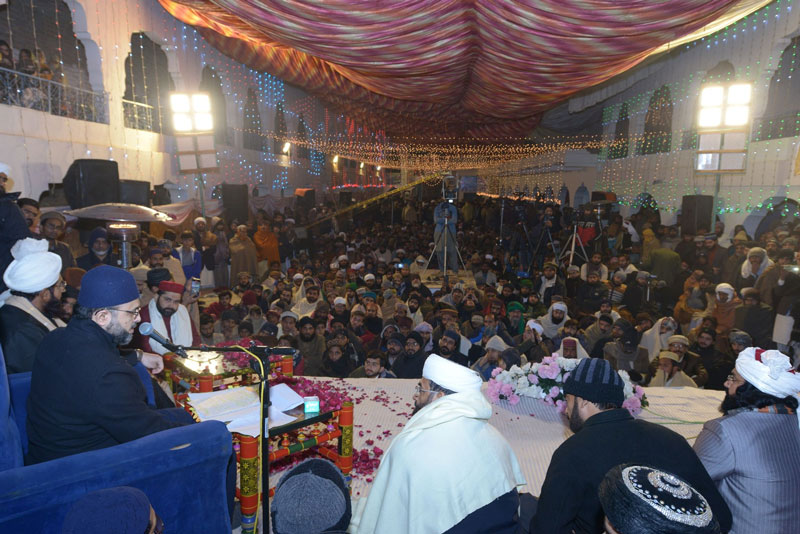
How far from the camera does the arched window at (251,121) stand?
15.6 m

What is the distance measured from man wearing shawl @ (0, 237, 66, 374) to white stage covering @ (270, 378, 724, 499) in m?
1.55

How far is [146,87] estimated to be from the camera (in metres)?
10.7

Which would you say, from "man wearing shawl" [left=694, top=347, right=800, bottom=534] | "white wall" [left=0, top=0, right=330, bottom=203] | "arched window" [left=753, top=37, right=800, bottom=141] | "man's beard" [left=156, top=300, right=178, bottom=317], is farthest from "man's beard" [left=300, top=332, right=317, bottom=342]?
"arched window" [left=753, top=37, right=800, bottom=141]

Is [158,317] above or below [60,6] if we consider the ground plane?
below

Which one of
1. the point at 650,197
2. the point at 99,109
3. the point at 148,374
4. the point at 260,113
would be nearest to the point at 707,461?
the point at 148,374

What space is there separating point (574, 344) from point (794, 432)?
3.54 metres

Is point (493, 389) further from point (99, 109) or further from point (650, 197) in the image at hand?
point (650, 197)

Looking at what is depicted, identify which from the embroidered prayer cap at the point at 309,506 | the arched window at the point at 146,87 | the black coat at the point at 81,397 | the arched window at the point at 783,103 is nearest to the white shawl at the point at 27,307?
the black coat at the point at 81,397

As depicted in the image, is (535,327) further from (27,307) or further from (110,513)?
(110,513)

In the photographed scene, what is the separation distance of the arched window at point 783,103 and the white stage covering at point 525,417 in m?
5.82

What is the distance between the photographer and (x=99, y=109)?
8.98m

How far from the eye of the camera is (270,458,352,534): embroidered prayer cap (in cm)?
160

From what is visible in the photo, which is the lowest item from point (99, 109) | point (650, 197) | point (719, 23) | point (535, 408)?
point (535, 408)

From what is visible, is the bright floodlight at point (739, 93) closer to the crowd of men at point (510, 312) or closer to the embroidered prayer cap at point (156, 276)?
the crowd of men at point (510, 312)
